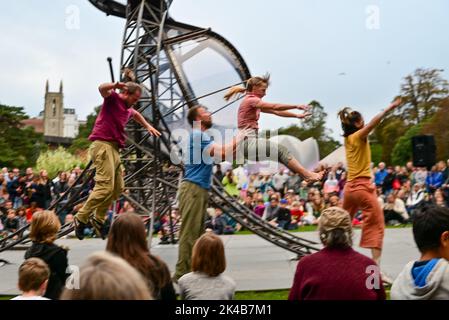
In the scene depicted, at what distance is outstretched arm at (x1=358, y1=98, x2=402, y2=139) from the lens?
5643mm

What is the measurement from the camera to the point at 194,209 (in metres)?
5.90

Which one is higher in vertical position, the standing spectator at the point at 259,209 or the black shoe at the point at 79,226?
the standing spectator at the point at 259,209

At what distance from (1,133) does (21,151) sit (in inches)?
75.6

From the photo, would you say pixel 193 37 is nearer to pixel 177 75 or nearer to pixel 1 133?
pixel 177 75

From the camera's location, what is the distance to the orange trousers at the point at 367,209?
20.1ft

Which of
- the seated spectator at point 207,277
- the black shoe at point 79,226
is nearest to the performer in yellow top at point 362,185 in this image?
the seated spectator at point 207,277

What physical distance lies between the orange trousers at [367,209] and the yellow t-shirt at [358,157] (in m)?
0.08

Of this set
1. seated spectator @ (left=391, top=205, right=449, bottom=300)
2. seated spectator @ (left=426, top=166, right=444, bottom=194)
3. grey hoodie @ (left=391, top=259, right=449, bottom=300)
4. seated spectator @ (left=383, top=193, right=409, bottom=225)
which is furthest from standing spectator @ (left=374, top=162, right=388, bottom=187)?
grey hoodie @ (left=391, top=259, right=449, bottom=300)

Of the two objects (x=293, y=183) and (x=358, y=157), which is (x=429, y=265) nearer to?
(x=358, y=157)

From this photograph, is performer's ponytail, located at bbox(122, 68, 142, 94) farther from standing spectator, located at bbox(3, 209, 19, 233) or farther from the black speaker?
standing spectator, located at bbox(3, 209, 19, 233)

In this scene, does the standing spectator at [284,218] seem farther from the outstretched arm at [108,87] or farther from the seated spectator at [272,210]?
the outstretched arm at [108,87]

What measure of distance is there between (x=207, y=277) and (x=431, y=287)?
1.46 meters

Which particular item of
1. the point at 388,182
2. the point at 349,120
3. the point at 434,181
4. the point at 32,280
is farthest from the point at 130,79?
the point at 388,182

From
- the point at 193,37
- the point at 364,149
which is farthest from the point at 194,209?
the point at 193,37
